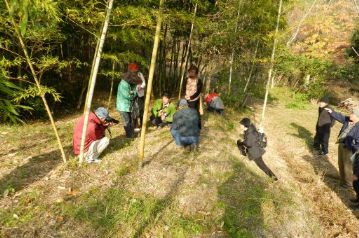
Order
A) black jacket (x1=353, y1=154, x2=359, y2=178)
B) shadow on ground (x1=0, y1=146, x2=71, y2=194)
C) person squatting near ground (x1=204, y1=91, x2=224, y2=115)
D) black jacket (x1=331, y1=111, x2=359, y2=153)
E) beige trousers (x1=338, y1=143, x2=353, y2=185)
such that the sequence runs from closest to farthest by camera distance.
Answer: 1. shadow on ground (x1=0, y1=146, x2=71, y2=194)
2. black jacket (x1=353, y1=154, x2=359, y2=178)
3. black jacket (x1=331, y1=111, x2=359, y2=153)
4. beige trousers (x1=338, y1=143, x2=353, y2=185)
5. person squatting near ground (x1=204, y1=91, x2=224, y2=115)

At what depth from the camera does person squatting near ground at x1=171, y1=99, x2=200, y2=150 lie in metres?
6.55

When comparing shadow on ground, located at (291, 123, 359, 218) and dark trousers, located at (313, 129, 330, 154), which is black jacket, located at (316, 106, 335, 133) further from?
shadow on ground, located at (291, 123, 359, 218)

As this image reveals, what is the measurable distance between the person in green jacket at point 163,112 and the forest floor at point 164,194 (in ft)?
1.72

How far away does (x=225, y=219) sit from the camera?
4.92 meters

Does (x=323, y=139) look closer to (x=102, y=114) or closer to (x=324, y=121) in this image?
(x=324, y=121)

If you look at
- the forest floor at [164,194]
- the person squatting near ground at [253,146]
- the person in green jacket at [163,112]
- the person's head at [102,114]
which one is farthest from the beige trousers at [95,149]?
the person squatting near ground at [253,146]

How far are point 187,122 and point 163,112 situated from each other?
1851mm

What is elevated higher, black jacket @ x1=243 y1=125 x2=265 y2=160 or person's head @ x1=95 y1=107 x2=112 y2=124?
person's head @ x1=95 y1=107 x2=112 y2=124

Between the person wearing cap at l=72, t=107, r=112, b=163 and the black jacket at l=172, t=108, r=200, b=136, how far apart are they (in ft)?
4.67

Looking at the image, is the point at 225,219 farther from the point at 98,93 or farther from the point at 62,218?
the point at 98,93

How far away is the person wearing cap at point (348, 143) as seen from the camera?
593cm

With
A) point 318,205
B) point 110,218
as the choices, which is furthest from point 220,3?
point 110,218

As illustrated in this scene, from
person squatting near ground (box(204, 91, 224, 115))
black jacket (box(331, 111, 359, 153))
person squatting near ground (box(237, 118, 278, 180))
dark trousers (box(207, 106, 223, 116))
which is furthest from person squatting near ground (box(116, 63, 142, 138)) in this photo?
black jacket (box(331, 111, 359, 153))

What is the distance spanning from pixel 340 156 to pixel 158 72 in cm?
829
